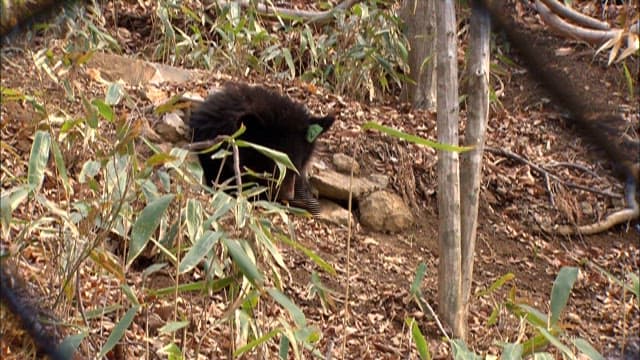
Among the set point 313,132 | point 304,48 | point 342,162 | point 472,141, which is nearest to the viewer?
point 472,141

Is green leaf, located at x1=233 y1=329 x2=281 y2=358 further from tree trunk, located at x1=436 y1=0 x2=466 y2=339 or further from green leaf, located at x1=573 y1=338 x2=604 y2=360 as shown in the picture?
tree trunk, located at x1=436 y1=0 x2=466 y2=339

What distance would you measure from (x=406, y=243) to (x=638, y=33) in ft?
9.73

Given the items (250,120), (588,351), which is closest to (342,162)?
(250,120)

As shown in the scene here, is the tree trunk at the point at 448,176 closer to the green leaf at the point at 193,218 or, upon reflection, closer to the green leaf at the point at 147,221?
the green leaf at the point at 193,218

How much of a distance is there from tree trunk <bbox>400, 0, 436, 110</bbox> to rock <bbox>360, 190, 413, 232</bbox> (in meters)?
1.05

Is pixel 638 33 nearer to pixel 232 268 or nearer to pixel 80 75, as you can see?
pixel 232 268

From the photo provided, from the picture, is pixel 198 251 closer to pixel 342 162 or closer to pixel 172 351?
pixel 172 351

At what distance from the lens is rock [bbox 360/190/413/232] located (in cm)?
411

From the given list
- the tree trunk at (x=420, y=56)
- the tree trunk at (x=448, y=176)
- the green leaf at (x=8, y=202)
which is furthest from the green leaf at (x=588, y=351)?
the tree trunk at (x=420, y=56)

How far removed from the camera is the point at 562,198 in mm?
4438

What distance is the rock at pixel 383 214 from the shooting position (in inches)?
162

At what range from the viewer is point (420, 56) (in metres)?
5.11

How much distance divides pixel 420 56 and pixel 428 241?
4.78ft

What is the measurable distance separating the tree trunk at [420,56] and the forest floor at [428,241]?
0.61 ft
